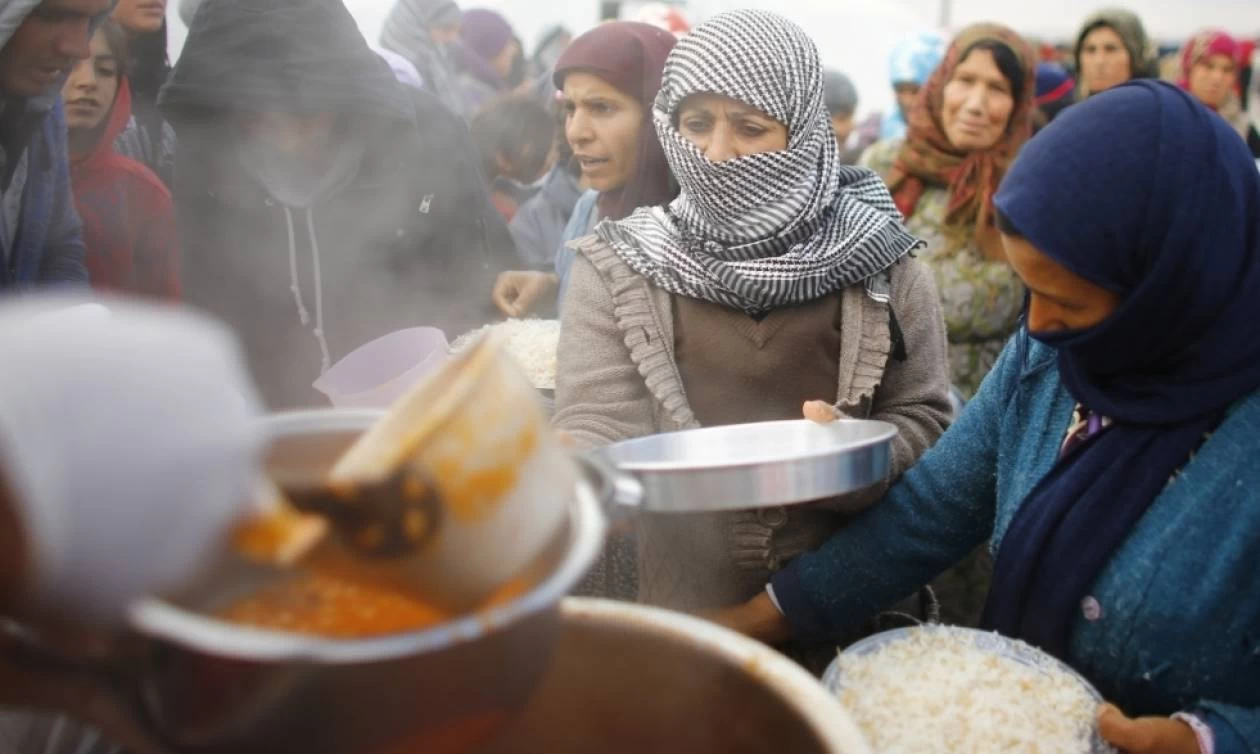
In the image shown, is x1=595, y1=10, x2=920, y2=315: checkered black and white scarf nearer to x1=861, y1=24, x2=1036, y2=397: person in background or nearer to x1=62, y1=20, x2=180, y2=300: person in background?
x1=62, y1=20, x2=180, y2=300: person in background

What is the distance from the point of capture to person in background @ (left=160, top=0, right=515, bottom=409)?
2748mm

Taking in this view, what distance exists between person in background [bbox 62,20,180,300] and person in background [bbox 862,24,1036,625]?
8.82ft

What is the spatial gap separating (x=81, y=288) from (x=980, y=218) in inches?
125

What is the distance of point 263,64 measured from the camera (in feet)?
8.94

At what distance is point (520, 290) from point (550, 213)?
1.24 metres

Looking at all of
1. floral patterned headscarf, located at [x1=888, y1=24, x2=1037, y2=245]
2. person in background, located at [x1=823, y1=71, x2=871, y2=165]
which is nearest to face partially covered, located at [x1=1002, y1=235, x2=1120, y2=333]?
floral patterned headscarf, located at [x1=888, y1=24, x2=1037, y2=245]

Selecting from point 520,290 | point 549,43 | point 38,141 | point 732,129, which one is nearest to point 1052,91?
point 549,43

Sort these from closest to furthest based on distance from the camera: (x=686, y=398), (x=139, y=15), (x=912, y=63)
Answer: (x=686, y=398), (x=139, y=15), (x=912, y=63)

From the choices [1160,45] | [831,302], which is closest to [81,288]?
[831,302]

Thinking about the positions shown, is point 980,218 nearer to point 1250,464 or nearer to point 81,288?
point 1250,464

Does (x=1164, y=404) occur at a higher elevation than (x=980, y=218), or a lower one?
higher

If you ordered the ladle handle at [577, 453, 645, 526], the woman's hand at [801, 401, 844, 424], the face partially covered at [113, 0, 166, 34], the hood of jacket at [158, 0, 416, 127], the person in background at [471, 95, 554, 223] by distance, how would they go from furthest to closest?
the person in background at [471, 95, 554, 223]
the face partially covered at [113, 0, 166, 34]
the hood of jacket at [158, 0, 416, 127]
the woman's hand at [801, 401, 844, 424]
the ladle handle at [577, 453, 645, 526]

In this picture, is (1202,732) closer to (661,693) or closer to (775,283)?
(661,693)

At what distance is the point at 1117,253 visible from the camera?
5.07 feet
